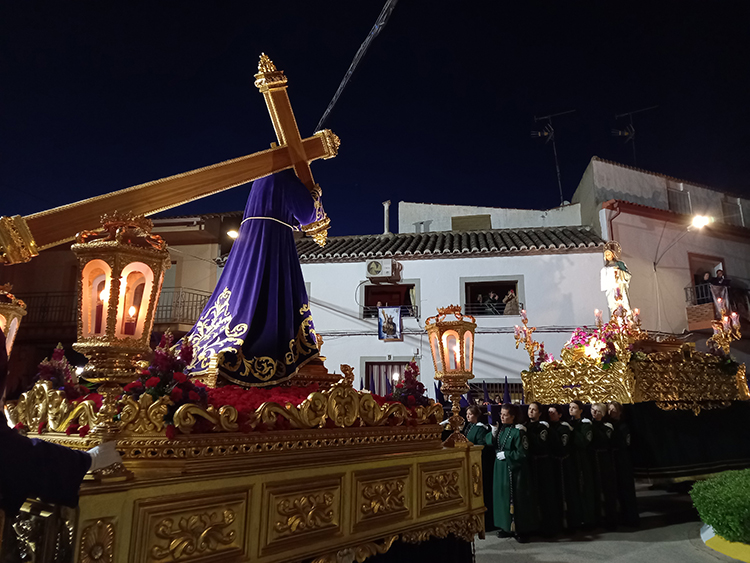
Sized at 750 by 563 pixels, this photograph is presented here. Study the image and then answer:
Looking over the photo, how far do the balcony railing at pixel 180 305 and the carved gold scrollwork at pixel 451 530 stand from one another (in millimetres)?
11686

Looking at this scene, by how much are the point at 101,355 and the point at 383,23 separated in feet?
15.1

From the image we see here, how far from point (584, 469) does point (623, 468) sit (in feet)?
2.35

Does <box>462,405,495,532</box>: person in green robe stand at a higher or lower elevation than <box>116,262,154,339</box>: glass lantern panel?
lower

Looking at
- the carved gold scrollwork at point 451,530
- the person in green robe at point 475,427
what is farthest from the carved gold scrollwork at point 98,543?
the person in green robe at point 475,427

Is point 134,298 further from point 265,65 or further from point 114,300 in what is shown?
point 265,65

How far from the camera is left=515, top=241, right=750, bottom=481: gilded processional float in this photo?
7.34 m

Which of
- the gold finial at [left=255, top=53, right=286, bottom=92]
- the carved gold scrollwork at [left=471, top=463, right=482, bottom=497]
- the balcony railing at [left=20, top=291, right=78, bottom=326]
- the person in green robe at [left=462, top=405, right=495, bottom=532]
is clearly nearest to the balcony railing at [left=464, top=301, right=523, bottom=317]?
the person in green robe at [left=462, top=405, right=495, bottom=532]

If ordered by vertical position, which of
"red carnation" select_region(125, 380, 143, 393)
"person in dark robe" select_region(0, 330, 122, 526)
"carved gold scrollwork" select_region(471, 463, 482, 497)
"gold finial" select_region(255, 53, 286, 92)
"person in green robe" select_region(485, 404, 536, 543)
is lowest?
"person in green robe" select_region(485, 404, 536, 543)

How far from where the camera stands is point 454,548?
3650 mm

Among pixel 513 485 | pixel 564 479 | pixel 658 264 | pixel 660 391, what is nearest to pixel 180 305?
pixel 513 485

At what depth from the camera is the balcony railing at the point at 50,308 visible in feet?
A: 44.2

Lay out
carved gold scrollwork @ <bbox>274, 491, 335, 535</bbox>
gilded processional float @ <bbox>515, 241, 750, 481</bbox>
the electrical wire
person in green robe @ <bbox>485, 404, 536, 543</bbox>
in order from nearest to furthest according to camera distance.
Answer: carved gold scrollwork @ <bbox>274, 491, 335, 535</bbox>
the electrical wire
person in green robe @ <bbox>485, 404, 536, 543</bbox>
gilded processional float @ <bbox>515, 241, 750, 481</bbox>

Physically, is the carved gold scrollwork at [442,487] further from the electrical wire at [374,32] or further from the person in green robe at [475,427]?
the electrical wire at [374,32]

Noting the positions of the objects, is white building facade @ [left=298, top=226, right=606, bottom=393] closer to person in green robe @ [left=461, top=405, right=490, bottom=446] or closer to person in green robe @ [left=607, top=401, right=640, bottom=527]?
person in green robe @ [left=607, top=401, right=640, bottom=527]
